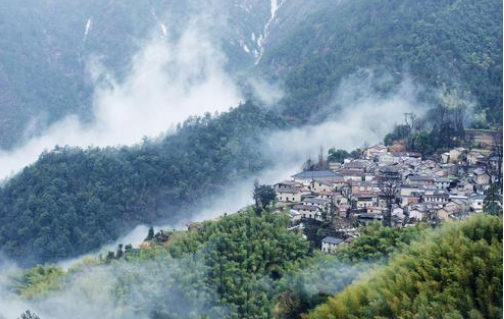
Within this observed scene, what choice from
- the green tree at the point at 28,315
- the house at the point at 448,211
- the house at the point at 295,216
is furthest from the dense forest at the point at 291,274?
the house at the point at 448,211

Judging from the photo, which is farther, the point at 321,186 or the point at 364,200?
the point at 321,186

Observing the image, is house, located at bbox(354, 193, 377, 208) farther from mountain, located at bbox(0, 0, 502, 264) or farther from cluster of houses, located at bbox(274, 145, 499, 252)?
mountain, located at bbox(0, 0, 502, 264)

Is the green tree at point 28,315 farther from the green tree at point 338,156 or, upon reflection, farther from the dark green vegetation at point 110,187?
the green tree at point 338,156

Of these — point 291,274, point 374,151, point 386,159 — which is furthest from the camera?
point 374,151

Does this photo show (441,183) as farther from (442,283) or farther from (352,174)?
(442,283)

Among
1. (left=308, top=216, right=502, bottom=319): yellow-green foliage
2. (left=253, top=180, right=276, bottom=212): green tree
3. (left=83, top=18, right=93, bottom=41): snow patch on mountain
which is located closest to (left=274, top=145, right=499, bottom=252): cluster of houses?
(left=253, top=180, right=276, bottom=212): green tree

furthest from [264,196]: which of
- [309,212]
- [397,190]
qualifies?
[397,190]
